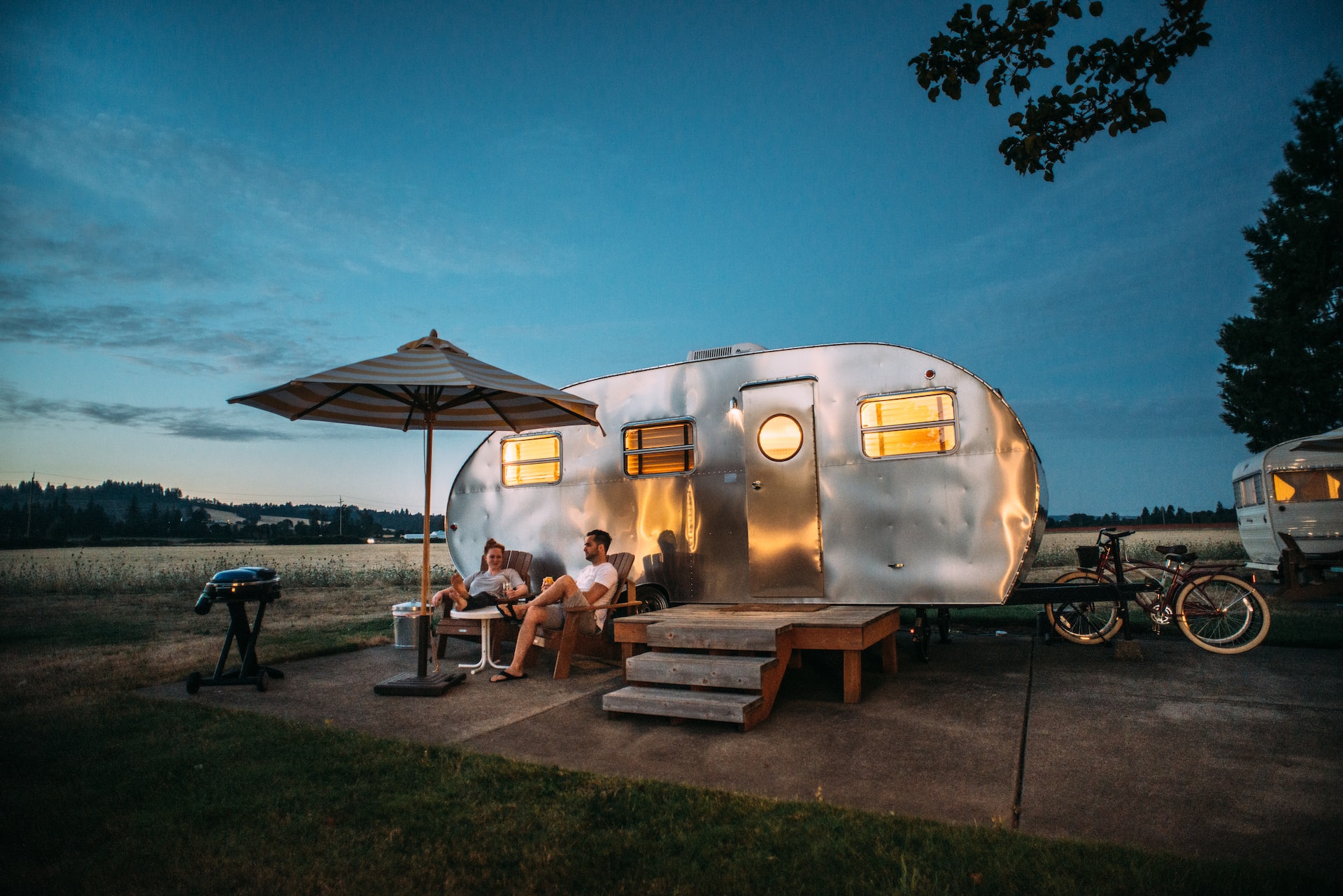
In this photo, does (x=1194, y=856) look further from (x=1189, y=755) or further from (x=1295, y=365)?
(x=1295, y=365)

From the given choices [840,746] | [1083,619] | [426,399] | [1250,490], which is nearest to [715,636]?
[840,746]

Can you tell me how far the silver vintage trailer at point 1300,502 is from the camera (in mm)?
11141

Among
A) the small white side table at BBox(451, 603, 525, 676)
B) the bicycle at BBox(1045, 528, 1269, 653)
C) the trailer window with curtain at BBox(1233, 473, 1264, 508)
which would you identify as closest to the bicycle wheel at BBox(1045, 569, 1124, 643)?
the bicycle at BBox(1045, 528, 1269, 653)

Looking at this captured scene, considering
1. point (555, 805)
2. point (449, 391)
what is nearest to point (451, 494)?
point (449, 391)

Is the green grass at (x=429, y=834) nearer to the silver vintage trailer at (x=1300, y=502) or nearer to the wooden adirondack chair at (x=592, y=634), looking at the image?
the wooden adirondack chair at (x=592, y=634)

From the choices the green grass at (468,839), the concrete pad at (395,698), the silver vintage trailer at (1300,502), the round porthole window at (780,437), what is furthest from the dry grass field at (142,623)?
the silver vintage trailer at (1300,502)

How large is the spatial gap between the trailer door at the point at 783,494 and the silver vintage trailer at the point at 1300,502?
874 centimetres

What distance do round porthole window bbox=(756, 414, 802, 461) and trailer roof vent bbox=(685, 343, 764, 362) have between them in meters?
0.77

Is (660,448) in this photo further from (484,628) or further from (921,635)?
(921,635)

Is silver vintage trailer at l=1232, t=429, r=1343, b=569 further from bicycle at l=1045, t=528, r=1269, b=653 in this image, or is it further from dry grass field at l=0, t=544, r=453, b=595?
dry grass field at l=0, t=544, r=453, b=595

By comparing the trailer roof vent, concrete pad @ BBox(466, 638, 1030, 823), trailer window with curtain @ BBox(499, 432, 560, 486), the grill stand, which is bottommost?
concrete pad @ BBox(466, 638, 1030, 823)

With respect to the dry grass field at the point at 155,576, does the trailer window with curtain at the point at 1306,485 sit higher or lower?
higher

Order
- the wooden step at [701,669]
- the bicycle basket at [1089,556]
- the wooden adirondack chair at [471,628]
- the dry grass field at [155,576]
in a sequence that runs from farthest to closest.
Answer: the dry grass field at [155,576] → the bicycle basket at [1089,556] → the wooden adirondack chair at [471,628] → the wooden step at [701,669]

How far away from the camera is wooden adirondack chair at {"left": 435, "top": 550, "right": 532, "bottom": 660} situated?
276 inches
